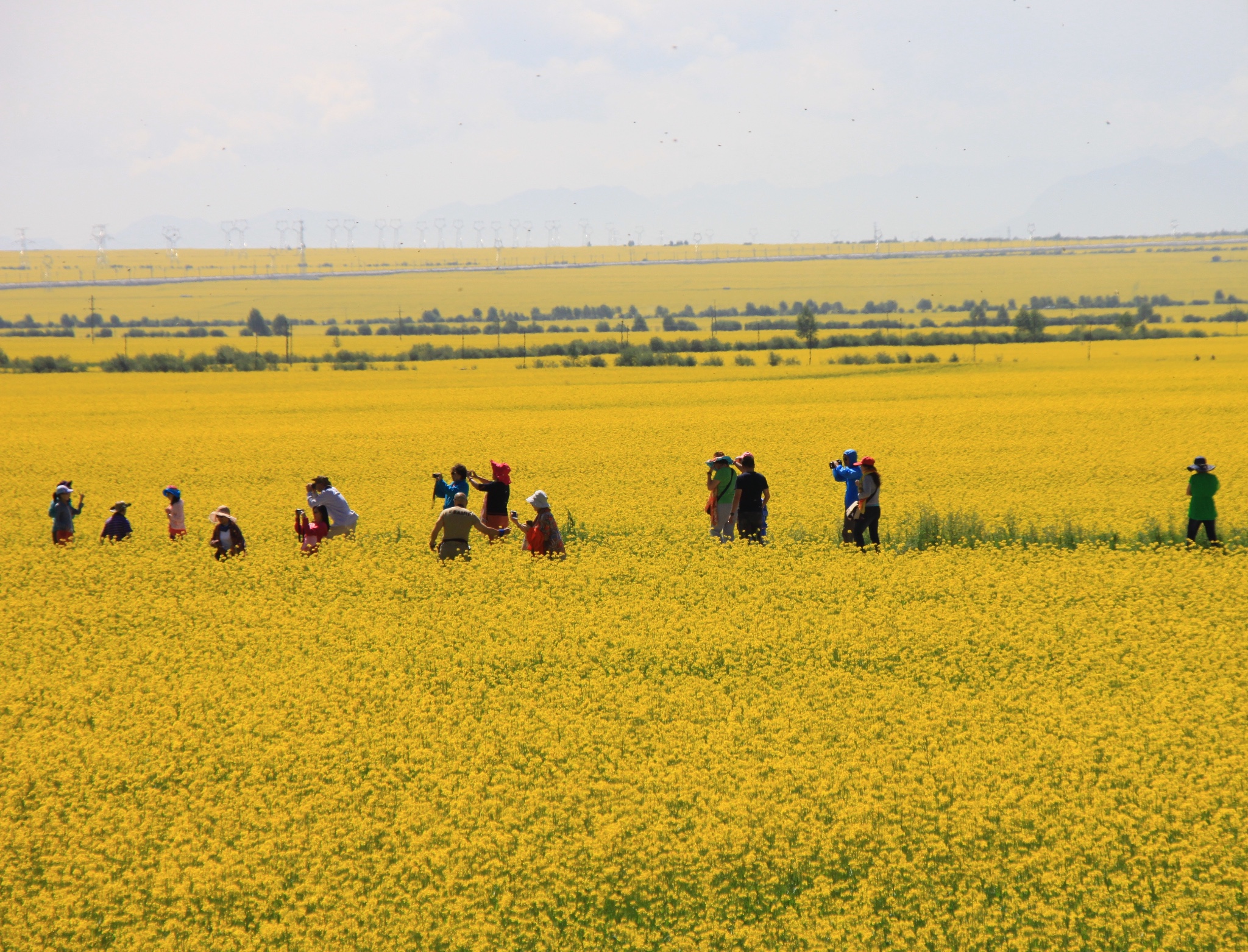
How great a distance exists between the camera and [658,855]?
6363 mm

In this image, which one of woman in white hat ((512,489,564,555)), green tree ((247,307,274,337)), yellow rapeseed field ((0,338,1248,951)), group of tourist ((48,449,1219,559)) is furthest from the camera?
green tree ((247,307,274,337))

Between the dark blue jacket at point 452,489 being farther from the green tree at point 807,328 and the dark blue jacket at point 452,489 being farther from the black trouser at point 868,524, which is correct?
the green tree at point 807,328

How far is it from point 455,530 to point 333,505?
2089 mm

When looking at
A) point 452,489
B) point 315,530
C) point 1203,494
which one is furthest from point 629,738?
point 1203,494

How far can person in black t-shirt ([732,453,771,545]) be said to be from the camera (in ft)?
44.8

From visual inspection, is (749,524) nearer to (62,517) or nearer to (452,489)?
(452,489)

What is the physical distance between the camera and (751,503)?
13719 millimetres

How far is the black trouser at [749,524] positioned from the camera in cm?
1368

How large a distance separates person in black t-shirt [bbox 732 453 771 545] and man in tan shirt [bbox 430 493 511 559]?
3465 mm

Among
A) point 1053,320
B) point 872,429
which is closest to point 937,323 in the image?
point 1053,320

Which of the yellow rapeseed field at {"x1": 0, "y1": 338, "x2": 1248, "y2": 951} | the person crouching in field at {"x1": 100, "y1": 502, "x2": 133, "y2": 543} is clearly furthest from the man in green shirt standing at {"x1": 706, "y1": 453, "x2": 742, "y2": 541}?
the person crouching in field at {"x1": 100, "y1": 502, "x2": 133, "y2": 543}

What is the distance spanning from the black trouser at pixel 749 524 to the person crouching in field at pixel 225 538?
6614 mm

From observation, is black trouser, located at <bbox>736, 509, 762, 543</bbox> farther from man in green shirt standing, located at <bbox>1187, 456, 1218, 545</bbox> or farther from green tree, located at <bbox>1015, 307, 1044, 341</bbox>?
green tree, located at <bbox>1015, 307, 1044, 341</bbox>

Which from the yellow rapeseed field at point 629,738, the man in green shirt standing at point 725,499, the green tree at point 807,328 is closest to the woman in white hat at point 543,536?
the yellow rapeseed field at point 629,738
